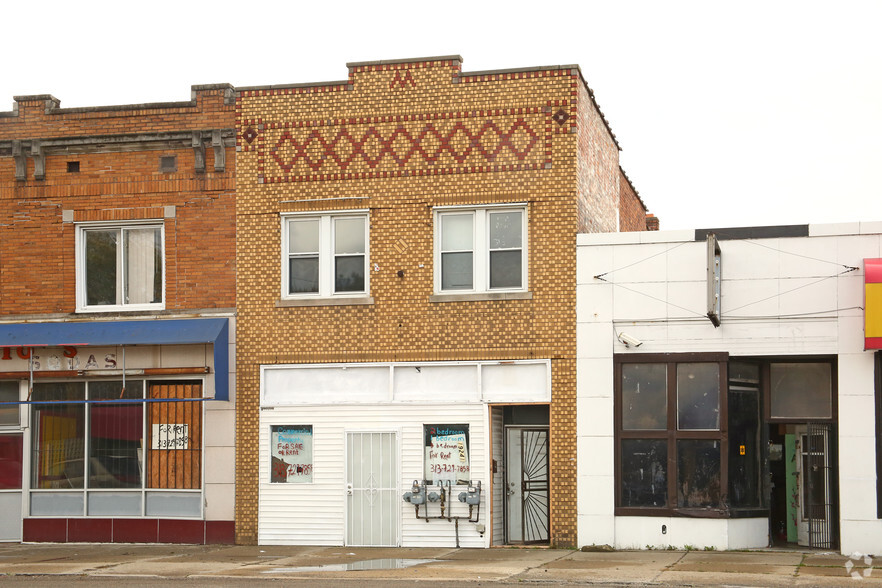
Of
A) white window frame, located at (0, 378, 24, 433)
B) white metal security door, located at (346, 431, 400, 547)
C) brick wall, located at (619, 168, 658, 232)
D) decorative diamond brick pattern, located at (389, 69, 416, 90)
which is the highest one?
decorative diamond brick pattern, located at (389, 69, 416, 90)

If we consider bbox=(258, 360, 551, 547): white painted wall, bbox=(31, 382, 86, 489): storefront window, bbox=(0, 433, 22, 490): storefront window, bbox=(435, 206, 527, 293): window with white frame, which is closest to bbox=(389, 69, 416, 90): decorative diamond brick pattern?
bbox=(435, 206, 527, 293): window with white frame

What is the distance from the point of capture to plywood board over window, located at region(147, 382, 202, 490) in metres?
21.2

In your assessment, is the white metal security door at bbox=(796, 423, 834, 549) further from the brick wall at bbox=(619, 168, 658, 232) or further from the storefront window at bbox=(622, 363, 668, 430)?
the brick wall at bbox=(619, 168, 658, 232)

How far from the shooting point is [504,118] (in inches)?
803

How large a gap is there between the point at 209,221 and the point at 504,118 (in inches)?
223

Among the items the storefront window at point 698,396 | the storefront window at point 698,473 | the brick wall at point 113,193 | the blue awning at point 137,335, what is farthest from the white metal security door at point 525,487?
the brick wall at point 113,193

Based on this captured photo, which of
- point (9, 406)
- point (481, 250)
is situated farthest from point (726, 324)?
point (9, 406)

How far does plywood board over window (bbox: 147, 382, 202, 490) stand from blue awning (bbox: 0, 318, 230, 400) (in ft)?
3.27

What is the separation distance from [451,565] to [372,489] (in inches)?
142

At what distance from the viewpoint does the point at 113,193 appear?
21797 mm

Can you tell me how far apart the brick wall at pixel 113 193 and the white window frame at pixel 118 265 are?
13cm

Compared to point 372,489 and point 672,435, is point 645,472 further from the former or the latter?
point 372,489

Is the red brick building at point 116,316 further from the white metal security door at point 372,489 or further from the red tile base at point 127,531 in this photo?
the white metal security door at point 372,489

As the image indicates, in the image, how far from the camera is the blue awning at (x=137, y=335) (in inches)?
808
